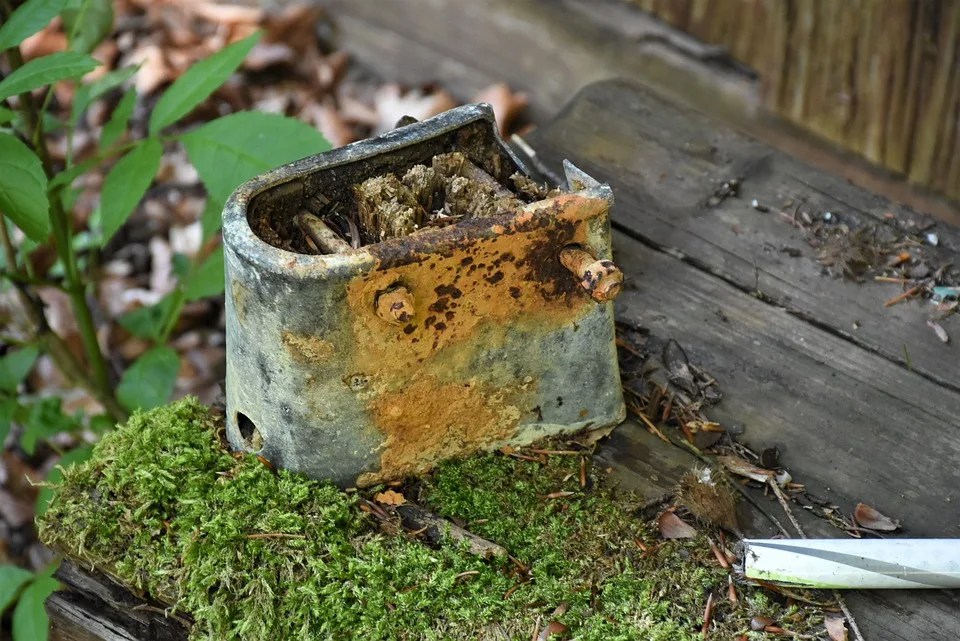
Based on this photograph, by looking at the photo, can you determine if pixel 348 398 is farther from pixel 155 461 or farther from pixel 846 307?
pixel 846 307

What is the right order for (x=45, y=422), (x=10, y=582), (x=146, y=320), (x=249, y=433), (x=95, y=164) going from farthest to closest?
(x=146, y=320) → (x=45, y=422) → (x=10, y=582) → (x=95, y=164) → (x=249, y=433)

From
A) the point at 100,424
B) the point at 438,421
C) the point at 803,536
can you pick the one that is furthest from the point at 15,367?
the point at 803,536

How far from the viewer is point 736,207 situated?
252 centimetres

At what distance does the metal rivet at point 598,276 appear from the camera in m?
1.69

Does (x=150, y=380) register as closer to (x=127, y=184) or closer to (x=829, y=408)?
(x=127, y=184)

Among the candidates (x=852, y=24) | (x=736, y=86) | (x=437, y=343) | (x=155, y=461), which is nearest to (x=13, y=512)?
(x=155, y=461)

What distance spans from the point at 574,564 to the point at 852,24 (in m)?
2.43

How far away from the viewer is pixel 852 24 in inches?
134

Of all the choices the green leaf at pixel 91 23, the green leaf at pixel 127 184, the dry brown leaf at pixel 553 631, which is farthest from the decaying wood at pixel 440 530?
the green leaf at pixel 91 23

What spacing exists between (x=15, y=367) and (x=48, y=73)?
1045 millimetres

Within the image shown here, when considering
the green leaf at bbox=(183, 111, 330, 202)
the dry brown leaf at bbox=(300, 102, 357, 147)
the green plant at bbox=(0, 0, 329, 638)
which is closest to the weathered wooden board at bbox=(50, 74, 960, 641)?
the green plant at bbox=(0, 0, 329, 638)

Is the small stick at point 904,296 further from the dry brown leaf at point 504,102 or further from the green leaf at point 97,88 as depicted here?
the dry brown leaf at point 504,102

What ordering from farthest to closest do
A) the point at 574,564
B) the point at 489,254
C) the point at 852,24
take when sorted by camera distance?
the point at 852,24 < the point at 574,564 < the point at 489,254

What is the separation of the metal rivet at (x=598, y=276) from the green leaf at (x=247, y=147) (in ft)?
1.98
